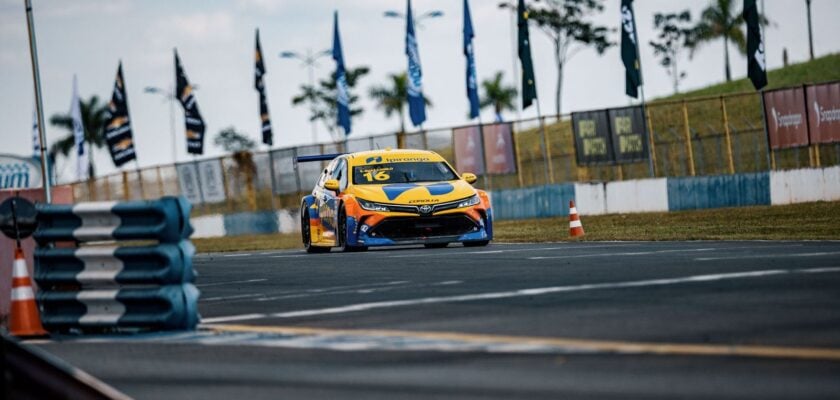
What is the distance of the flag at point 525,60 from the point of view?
44.7 m

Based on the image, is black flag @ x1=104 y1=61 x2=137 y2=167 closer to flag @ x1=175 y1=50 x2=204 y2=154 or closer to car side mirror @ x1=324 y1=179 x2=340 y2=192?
flag @ x1=175 y1=50 x2=204 y2=154

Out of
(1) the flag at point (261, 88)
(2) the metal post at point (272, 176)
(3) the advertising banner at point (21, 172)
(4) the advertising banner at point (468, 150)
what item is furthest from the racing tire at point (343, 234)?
(1) the flag at point (261, 88)

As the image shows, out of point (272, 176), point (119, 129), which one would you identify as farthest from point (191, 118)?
point (272, 176)

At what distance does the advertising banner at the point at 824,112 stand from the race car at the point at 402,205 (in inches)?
470

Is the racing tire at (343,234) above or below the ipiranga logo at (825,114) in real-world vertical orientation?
below

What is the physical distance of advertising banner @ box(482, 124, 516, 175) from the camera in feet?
136

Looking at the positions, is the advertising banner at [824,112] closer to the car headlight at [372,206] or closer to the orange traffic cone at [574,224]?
the orange traffic cone at [574,224]

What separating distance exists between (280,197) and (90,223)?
36151 millimetres

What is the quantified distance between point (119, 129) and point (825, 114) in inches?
1498

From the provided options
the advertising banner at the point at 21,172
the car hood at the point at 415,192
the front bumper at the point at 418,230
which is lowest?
the front bumper at the point at 418,230

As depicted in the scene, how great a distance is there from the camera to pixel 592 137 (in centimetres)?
3950

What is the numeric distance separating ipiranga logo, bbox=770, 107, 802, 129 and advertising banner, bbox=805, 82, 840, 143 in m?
0.35

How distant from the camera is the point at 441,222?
23188 mm

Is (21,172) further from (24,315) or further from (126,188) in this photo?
(126,188)
